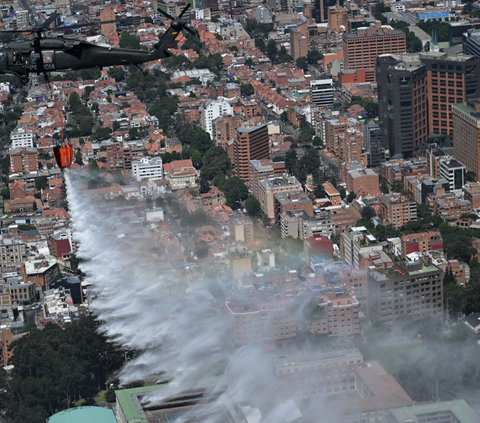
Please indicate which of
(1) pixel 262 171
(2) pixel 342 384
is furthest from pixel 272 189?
(2) pixel 342 384

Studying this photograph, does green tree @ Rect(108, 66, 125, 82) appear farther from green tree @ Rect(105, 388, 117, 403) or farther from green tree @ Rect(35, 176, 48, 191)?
green tree @ Rect(105, 388, 117, 403)

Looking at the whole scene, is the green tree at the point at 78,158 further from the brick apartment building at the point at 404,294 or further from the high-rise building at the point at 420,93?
the brick apartment building at the point at 404,294

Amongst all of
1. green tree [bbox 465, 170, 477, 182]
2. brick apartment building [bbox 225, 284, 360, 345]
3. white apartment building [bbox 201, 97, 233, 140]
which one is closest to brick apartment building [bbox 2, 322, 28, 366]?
brick apartment building [bbox 225, 284, 360, 345]

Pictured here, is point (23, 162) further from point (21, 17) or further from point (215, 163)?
point (21, 17)

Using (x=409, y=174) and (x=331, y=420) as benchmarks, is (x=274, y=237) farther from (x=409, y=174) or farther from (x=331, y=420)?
(x=331, y=420)

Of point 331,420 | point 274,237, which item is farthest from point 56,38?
point 274,237
